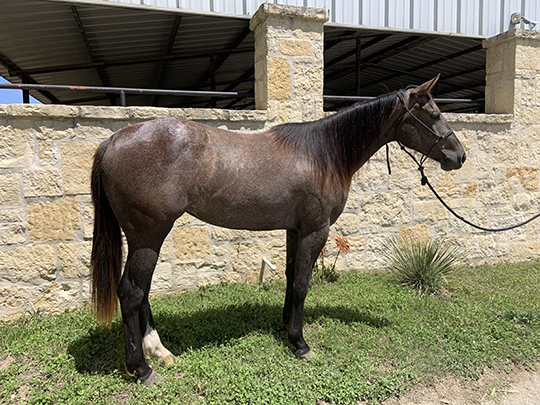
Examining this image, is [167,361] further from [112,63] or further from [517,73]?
[517,73]

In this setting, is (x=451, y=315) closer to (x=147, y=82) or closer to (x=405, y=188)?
(x=405, y=188)

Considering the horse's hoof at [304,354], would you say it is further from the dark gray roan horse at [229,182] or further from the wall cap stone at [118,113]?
the wall cap stone at [118,113]

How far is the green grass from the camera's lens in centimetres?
252

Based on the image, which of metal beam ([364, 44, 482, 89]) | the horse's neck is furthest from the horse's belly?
metal beam ([364, 44, 482, 89])

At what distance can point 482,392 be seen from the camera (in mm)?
2672

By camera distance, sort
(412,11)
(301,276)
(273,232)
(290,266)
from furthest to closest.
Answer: (412,11) → (273,232) → (290,266) → (301,276)

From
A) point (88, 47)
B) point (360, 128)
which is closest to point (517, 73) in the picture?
point (360, 128)

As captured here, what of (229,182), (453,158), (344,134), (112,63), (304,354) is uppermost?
(112,63)

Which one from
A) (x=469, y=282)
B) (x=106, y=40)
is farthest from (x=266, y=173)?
(x=106, y=40)

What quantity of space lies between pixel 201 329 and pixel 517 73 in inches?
221

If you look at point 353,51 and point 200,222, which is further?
point 353,51

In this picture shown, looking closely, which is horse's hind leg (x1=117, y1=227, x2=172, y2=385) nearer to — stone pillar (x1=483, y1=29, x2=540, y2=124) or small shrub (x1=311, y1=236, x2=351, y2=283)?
small shrub (x1=311, y1=236, x2=351, y2=283)

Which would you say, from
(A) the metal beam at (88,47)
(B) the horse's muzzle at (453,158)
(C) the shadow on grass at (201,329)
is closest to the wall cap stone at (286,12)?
(A) the metal beam at (88,47)

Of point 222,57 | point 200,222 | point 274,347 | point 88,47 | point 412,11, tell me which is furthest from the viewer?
point 222,57
